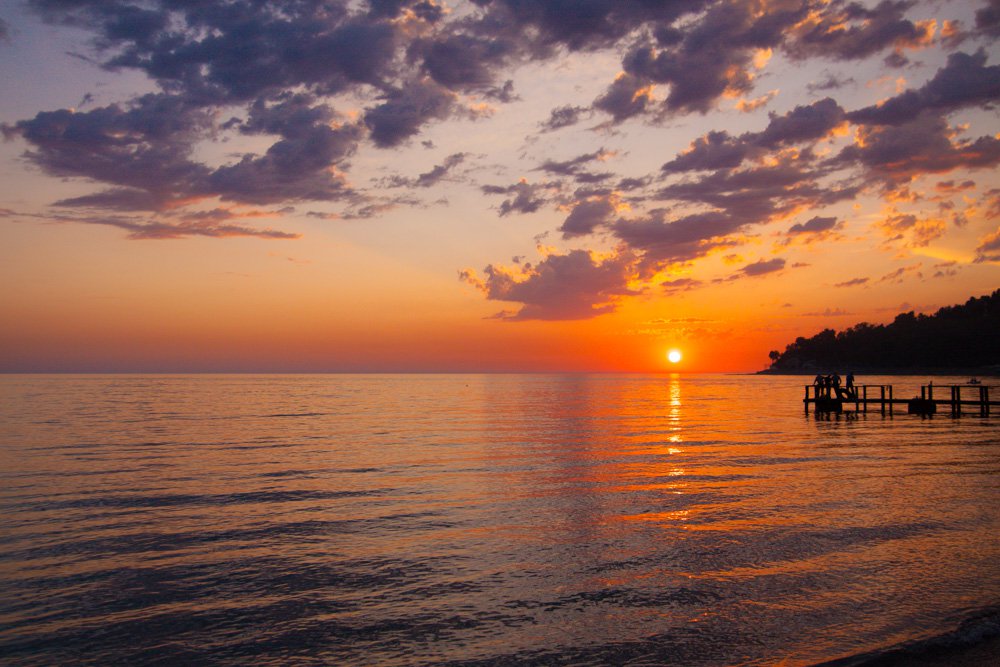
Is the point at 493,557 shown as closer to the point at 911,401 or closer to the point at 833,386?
the point at 911,401

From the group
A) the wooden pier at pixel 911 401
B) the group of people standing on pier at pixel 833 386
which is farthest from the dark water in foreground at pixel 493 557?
the group of people standing on pier at pixel 833 386

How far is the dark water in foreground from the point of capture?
999 cm

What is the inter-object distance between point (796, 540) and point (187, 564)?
13.9 metres

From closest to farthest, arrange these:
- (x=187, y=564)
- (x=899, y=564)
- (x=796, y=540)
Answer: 1. (x=899, y=564)
2. (x=187, y=564)
3. (x=796, y=540)

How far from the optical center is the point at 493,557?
14406 millimetres

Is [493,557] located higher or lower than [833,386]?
lower

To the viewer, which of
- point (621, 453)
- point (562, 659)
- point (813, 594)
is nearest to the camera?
point (562, 659)

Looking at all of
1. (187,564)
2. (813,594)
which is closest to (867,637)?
(813,594)

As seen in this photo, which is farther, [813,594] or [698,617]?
[813,594]

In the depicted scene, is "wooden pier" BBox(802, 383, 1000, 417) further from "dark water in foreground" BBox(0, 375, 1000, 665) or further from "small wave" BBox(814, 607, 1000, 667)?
"small wave" BBox(814, 607, 1000, 667)

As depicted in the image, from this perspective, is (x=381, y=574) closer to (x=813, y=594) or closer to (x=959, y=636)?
(x=813, y=594)

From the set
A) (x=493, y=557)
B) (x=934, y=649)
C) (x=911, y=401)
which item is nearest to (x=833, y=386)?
(x=911, y=401)

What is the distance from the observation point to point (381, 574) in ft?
43.6

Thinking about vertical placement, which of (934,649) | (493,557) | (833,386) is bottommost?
(493,557)
